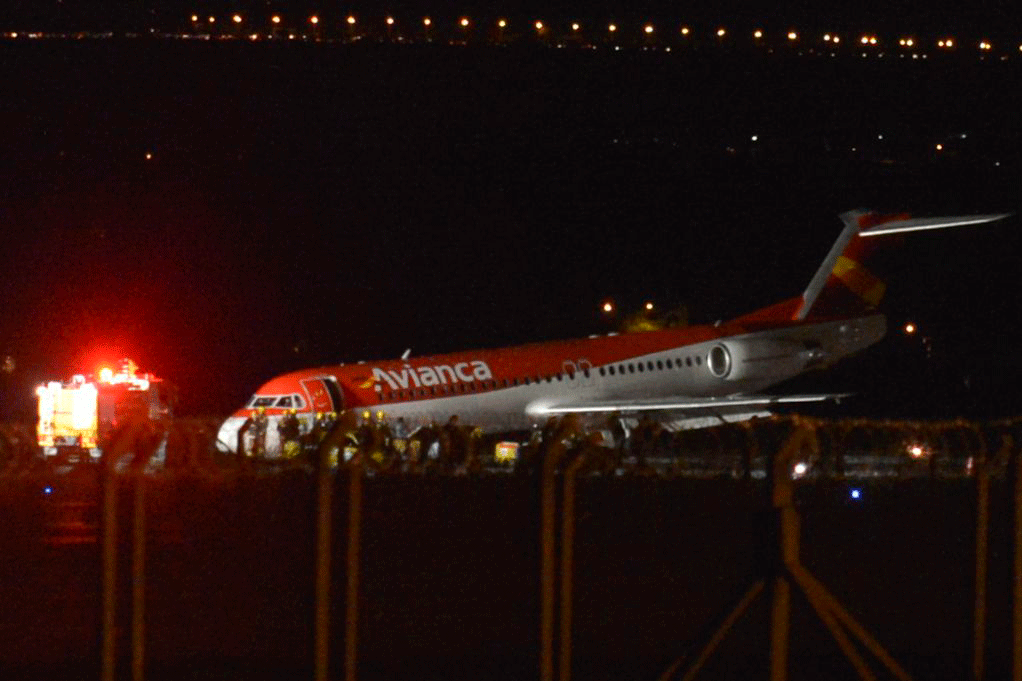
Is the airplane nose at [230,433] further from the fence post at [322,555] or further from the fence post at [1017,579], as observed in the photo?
the fence post at [322,555]

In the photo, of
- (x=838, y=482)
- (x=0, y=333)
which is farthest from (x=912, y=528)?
(x=0, y=333)

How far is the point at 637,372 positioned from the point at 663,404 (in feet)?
5.72

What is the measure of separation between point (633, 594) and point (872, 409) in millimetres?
41129

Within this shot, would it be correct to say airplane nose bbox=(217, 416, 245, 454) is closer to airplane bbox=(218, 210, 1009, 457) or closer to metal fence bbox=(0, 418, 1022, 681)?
airplane bbox=(218, 210, 1009, 457)

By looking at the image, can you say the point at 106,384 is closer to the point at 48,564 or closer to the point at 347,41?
the point at 347,41

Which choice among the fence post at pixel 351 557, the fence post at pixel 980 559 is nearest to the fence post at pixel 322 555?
the fence post at pixel 351 557

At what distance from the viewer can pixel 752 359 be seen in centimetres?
3781

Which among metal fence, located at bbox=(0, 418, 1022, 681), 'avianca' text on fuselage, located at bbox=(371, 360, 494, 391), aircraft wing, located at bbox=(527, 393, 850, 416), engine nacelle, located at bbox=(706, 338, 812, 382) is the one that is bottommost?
metal fence, located at bbox=(0, 418, 1022, 681)

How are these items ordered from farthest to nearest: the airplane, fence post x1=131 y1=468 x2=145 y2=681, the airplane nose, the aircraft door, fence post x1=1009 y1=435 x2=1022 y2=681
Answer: the aircraft door
the airplane
the airplane nose
fence post x1=1009 y1=435 x2=1022 y2=681
fence post x1=131 y1=468 x2=145 y2=681

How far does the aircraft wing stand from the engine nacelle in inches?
25.5

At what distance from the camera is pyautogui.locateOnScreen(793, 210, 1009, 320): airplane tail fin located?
40.7 metres

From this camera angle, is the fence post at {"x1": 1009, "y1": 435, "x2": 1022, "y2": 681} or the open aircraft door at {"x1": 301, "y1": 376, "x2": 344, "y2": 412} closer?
the fence post at {"x1": 1009, "y1": 435, "x2": 1022, "y2": 681}

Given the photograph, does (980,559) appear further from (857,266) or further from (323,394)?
(857,266)

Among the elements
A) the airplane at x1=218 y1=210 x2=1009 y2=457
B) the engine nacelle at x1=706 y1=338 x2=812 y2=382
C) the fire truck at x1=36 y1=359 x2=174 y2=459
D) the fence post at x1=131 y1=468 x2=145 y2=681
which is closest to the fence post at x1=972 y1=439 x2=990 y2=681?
the fence post at x1=131 y1=468 x2=145 y2=681
